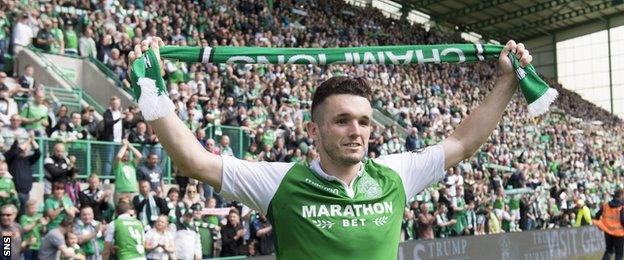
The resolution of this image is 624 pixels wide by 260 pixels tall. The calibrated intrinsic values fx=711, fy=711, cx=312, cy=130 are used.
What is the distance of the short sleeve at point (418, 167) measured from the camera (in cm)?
362

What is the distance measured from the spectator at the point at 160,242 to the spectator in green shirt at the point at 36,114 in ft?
9.00

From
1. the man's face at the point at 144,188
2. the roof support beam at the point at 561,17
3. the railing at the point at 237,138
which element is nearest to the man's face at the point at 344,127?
the man's face at the point at 144,188

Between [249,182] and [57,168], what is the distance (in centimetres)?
857

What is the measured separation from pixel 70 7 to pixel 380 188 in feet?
46.1

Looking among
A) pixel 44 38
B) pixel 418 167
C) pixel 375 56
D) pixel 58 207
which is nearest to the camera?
pixel 418 167

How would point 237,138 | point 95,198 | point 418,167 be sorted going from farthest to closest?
1. point 237,138
2. point 95,198
3. point 418,167

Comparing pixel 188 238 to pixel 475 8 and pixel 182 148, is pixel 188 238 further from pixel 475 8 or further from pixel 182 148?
pixel 475 8

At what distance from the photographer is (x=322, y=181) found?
11.0ft

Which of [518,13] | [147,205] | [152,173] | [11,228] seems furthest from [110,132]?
[518,13]

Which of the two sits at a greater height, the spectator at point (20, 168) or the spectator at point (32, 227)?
the spectator at point (20, 168)

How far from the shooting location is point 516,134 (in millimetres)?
30328

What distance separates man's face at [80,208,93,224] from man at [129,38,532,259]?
23.2ft

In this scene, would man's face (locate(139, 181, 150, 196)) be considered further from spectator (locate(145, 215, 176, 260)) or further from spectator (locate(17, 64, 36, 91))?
spectator (locate(17, 64, 36, 91))

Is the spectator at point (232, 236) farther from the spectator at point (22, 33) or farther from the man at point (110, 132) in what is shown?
the spectator at point (22, 33)
